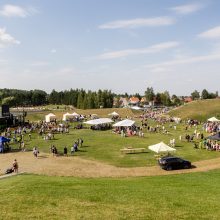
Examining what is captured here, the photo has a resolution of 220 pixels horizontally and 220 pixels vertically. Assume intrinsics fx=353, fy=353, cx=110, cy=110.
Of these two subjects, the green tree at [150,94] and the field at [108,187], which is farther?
the green tree at [150,94]

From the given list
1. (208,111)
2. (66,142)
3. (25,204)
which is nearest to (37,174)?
(25,204)

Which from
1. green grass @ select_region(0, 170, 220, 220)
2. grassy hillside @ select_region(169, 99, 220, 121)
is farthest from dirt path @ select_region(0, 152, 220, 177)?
grassy hillside @ select_region(169, 99, 220, 121)

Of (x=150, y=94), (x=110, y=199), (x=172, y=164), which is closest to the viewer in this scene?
(x=110, y=199)

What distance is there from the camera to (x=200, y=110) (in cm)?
10506

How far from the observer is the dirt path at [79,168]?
31828 mm

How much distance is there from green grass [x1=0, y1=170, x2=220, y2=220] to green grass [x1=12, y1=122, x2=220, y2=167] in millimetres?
9449

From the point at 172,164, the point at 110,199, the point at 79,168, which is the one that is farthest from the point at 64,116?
the point at 110,199

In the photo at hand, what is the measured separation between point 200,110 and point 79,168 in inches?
3048

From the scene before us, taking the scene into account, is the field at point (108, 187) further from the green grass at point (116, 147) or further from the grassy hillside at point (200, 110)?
the grassy hillside at point (200, 110)

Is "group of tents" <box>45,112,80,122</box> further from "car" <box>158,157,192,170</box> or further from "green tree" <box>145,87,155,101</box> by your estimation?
"green tree" <box>145,87,155,101</box>

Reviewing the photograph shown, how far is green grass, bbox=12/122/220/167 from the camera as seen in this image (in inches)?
1496

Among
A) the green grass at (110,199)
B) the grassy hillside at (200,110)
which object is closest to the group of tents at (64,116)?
the grassy hillside at (200,110)

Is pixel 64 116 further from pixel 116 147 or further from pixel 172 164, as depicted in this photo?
pixel 172 164

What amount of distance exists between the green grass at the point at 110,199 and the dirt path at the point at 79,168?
144 inches
